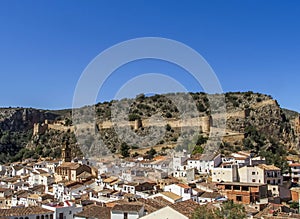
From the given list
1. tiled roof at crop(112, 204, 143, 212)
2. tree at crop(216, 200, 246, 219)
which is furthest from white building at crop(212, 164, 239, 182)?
tree at crop(216, 200, 246, 219)

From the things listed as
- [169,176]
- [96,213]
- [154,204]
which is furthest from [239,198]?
[96,213]

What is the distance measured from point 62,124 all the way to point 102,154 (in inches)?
642

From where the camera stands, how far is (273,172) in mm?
21219

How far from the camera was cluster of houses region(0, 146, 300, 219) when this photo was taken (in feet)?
43.0

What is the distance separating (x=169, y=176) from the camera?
2417cm

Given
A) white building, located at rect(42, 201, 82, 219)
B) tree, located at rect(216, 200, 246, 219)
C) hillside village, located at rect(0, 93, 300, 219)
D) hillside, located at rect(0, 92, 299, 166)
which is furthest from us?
hillside, located at rect(0, 92, 299, 166)

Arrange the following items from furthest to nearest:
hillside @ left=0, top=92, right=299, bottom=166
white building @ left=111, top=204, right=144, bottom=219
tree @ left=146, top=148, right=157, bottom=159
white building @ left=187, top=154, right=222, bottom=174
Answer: hillside @ left=0, top=92, right=299, bottom=166 → tree @ left=146, top=148, right=157, bottom=159 → white building @ left=187, top=154, right=222, bottom=174 → white building @ left=111, top=204, right=144, bottom=219

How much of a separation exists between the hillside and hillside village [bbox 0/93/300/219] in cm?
13

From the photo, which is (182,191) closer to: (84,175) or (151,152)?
(84,175)

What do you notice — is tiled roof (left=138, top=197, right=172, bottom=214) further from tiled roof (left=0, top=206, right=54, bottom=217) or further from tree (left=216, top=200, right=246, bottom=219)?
tiled roof (left=0, top=206, right=54, bottom=217)

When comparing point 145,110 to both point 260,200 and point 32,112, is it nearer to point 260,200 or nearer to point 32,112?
point 32,112

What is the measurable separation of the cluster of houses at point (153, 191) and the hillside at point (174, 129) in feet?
36.6

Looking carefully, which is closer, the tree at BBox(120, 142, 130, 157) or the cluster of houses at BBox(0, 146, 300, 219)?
the cluster of houses at BBox(0, 146, 300, 219)

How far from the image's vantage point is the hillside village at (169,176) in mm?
13406
